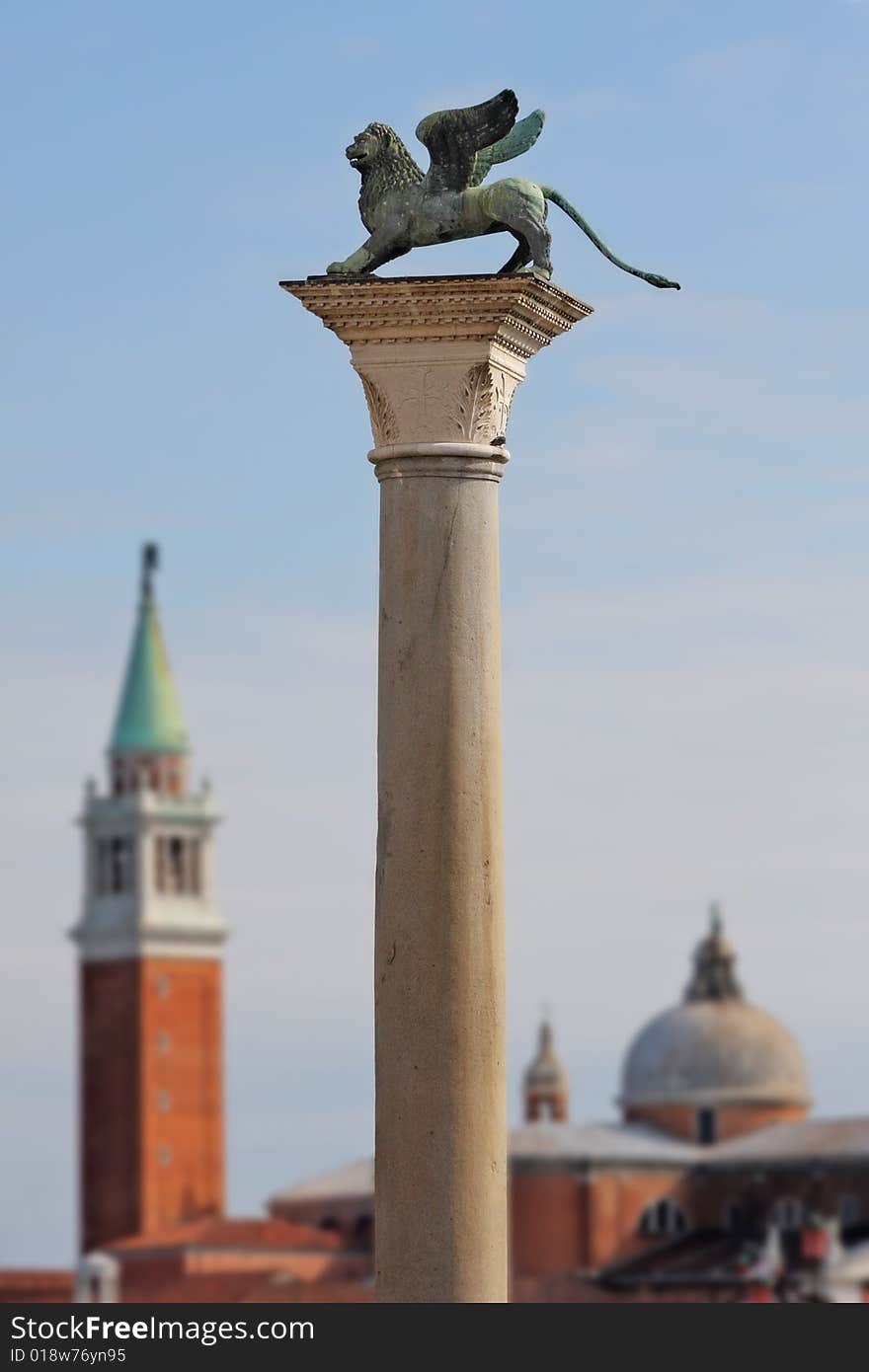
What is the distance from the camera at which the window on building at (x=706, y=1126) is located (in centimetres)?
9969

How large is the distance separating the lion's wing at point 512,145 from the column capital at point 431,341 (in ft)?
1.68

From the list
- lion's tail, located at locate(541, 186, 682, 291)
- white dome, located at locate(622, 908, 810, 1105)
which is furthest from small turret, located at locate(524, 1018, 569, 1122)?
lion's tail, located at locate(541, 186, 682, 291)

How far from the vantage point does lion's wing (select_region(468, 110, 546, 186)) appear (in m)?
11.8

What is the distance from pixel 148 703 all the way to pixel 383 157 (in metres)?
98.0

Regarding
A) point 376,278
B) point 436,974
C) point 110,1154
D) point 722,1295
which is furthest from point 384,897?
point 110,1154

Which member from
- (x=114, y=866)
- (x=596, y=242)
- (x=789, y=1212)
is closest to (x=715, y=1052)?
(x=789, y=1212)

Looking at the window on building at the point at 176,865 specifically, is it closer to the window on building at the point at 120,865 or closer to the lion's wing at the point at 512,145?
the window on building at the point at 120,865

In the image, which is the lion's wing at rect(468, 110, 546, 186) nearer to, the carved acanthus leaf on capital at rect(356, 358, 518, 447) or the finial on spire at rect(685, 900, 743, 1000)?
the carved acanthus leaf on capital at rect(356, 358, 518, 447)

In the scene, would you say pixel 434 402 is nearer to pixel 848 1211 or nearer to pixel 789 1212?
pixel 848 1211

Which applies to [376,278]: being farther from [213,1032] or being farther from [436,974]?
[213,1032]

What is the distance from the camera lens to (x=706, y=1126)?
328 ft

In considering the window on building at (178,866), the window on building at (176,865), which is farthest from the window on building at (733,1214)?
the window on building at (176,865)

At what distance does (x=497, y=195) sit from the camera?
1165 cm

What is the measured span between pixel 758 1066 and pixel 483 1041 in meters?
89.7
